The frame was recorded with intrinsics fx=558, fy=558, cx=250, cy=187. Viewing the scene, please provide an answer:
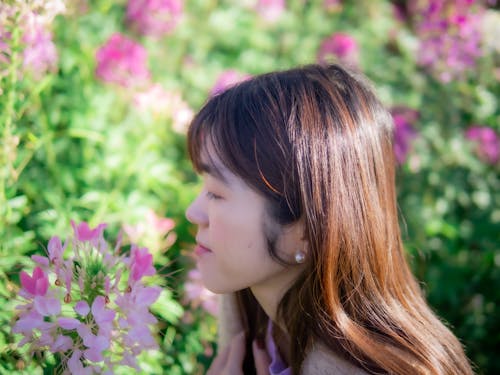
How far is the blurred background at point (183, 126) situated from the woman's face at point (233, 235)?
104 millimetres

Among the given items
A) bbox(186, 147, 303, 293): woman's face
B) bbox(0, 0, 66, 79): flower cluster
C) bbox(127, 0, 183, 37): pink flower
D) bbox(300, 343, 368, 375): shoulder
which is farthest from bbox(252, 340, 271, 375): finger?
bbox(127, 0, 183, 37): pink flower

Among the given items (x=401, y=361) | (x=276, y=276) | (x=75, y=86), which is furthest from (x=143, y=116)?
(x=401, y=361)

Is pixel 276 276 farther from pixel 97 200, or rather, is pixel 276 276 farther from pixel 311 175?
pixel 97 200

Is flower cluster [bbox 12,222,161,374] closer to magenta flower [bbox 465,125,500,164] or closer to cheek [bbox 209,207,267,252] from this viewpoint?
cheek [bbox 209,207,267,252]

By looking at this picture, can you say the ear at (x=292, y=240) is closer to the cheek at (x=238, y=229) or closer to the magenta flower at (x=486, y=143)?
the cheek at (x=238, y=229)

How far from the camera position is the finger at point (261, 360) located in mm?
1326

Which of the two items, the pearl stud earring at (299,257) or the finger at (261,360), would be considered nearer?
the pearl stud earring at (299,257)

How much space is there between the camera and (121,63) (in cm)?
205

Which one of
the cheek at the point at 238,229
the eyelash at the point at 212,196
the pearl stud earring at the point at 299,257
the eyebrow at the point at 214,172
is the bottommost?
the pearl stud earring at the point at 299,257

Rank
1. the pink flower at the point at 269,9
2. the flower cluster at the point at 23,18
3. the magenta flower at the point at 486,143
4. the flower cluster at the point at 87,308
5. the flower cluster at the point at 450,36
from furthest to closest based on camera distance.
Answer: the pink flower at the point at 269,9
the magenta flower at the point at 486,143
the flower cluster at the point at 450,36
the flower cluster at the point at 23,18
the flower cluster at the point at 87,308

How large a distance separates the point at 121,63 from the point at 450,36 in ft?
4.84

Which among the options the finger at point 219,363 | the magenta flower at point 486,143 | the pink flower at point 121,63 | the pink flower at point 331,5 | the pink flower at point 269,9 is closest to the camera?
the finger at point 219,363

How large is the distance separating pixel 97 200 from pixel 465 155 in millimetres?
1759

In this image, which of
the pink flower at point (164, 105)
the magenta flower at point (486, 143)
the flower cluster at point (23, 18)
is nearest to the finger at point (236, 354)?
the flower cluster at point (23, 18)
